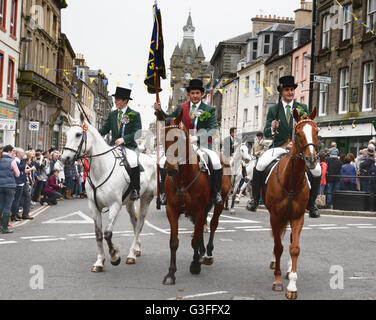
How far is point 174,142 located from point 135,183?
195cm

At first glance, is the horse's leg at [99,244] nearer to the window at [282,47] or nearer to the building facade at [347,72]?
the building facade at [347,72]

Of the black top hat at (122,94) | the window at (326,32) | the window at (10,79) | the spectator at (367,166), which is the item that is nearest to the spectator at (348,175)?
the spectator at (367,166)

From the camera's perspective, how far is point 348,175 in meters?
18.9

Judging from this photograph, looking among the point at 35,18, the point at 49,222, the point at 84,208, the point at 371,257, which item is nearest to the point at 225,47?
the point at 35,18

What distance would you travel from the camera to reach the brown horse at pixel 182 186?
23.1 ft

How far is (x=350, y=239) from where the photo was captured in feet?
38.8

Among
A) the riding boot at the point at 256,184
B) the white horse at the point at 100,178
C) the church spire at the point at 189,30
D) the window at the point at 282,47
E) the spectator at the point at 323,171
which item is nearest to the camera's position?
the white horse at the point at 100,178

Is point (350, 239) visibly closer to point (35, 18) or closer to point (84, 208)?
point (84, 208)

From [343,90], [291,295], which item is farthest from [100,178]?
[343,90]

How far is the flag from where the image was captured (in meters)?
9.18

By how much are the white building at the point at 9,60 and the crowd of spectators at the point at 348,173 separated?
1817cm

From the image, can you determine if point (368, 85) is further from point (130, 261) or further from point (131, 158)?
point (130, 261)

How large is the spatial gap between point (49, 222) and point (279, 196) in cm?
915

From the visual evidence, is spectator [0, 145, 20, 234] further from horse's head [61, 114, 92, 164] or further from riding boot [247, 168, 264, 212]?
riding boot [247, 168, 264, 212]
